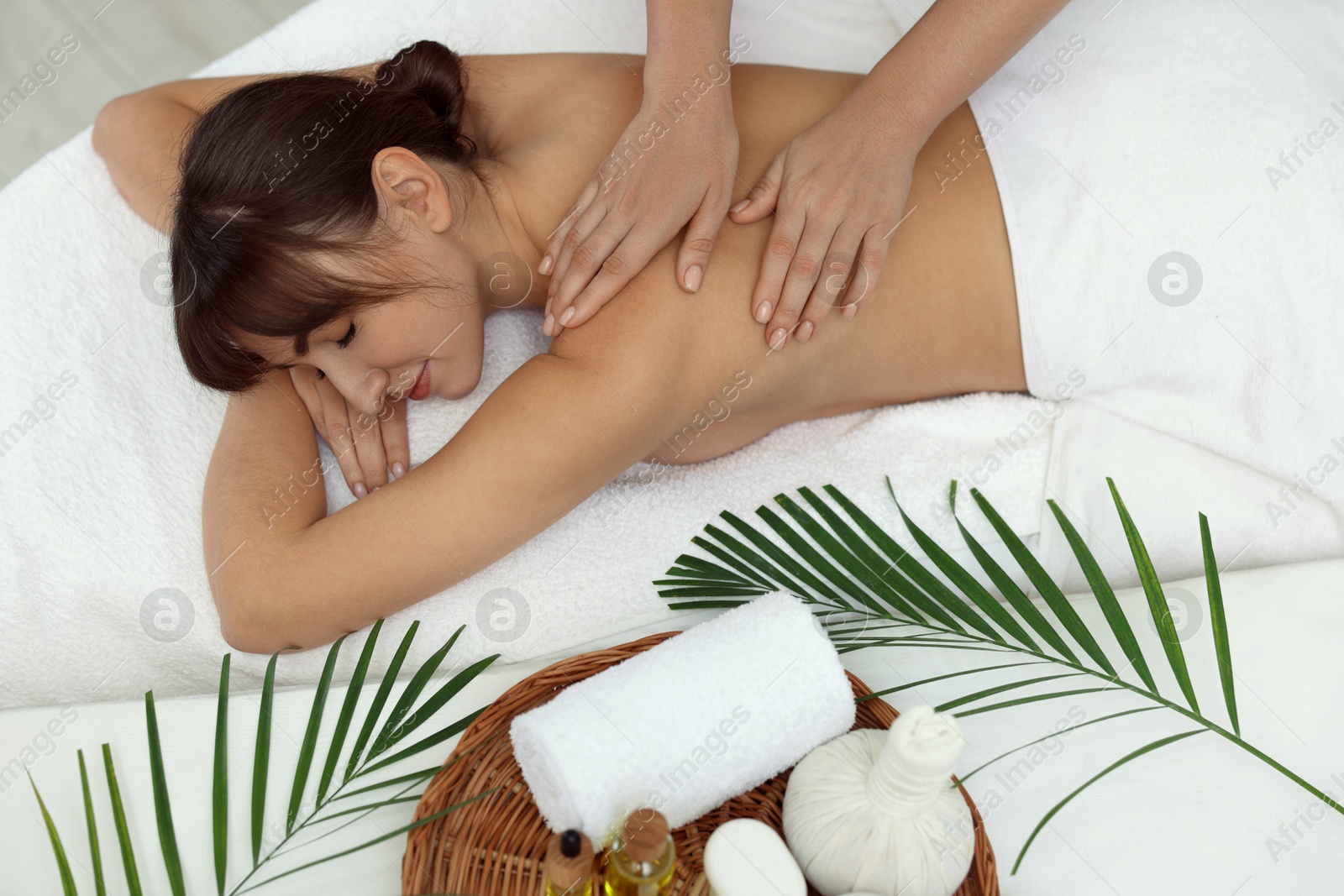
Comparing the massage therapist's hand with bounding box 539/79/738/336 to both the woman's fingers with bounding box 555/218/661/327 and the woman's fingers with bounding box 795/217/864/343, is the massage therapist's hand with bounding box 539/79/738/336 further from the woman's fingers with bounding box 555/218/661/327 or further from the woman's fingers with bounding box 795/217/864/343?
the woman's fingers with bounding box 795/217/864/343

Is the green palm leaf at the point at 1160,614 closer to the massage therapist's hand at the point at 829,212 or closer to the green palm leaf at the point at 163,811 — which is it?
the massage therapist's hand at the point at 829,212

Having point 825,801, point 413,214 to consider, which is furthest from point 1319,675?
point 413,214

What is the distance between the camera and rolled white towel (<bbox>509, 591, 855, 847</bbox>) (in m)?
0.69

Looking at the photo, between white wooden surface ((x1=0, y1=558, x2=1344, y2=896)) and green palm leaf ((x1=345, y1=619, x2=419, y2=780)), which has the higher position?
green palm leaf ((x1=345, y1=619, x2=419, y2=780))

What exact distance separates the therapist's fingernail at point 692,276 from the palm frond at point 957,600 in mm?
230

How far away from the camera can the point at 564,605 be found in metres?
0.98

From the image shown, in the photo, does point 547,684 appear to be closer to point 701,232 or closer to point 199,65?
point 701,232

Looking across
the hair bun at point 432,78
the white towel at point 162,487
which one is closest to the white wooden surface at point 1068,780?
the white towel at point 162,487

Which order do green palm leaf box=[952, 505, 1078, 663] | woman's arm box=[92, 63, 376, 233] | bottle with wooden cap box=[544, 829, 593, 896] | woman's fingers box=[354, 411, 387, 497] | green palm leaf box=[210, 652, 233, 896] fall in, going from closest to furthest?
bottle with wooden cap box=[544, 829, 593, 896] < green palm leaf box=[210, 652, 233, 896] < green palm leaf box=[952, 505, 1078, 663] < woman's fingers box=[354, 411, 387, 497] < woman's arm box=[92, 63, 376, 233]

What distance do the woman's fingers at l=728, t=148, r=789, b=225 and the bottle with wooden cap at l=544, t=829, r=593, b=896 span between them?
0.58m

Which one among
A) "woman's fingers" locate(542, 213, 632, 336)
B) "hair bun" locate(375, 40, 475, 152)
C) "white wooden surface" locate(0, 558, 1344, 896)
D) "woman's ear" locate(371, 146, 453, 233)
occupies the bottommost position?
"white wooden surface" locate(0, 558, 1344, 896)

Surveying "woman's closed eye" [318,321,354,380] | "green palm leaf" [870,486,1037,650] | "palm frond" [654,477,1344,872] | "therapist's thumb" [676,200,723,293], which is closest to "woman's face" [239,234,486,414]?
"woman's closed eye" [318,321,354,380]

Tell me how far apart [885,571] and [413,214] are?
55 centimetres

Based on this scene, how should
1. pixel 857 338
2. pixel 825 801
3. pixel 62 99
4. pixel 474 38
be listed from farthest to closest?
1. pixel 62 99
2. pixel 474 38
3. pixel 857 338
4. pixel 825 801
